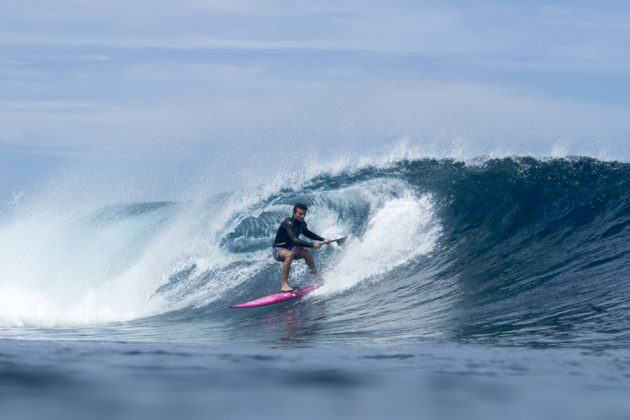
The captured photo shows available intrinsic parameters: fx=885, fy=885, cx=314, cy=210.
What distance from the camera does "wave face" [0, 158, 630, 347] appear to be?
9.88m

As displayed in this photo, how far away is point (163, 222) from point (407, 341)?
37.3 ft

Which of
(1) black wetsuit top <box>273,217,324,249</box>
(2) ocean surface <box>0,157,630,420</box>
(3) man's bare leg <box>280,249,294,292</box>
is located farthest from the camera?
(3) man's bare leg <box>280,249,294,292</box>

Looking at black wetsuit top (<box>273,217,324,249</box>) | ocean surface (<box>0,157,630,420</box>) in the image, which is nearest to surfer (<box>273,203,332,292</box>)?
black wetsuit top (<box>273,217,324,249</box>)

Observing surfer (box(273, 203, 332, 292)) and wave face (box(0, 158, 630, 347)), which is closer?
wave face (box(0, 158, 630, 347))

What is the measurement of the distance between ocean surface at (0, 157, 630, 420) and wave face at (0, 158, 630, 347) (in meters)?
0.05

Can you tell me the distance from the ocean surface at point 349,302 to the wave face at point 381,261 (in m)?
0.05

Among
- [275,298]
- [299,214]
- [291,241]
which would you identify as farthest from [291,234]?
[275,298]

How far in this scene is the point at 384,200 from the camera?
51.4 feet

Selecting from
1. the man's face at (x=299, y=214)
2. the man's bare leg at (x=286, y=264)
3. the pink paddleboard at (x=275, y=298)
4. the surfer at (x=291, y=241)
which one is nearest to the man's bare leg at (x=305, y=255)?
the surfer at (x=291, y=241)

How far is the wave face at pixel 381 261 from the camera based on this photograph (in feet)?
32.4

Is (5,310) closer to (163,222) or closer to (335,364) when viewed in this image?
(163,222)

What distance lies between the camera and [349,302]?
466 inches

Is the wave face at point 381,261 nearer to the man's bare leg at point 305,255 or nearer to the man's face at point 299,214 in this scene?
the man's bare leg at point 305,255

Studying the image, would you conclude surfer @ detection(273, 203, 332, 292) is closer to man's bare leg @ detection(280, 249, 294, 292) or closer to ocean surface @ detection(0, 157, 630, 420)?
man's bare leg @ detection(280, 249, 294, 292)
